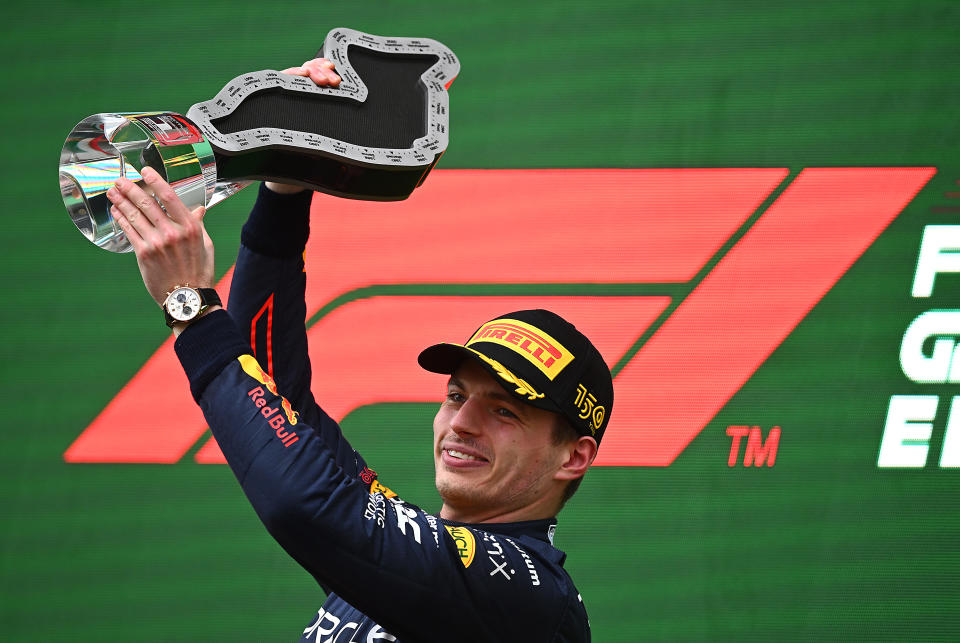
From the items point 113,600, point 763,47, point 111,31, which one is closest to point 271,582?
point 113,600

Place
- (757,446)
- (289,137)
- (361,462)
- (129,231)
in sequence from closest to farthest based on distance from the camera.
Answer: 1. (129,231)
2. (289,137)
3. (361,462)
4. (757,446)

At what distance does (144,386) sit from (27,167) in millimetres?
566

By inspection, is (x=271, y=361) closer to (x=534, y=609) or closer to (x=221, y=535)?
(x=534, y=609)

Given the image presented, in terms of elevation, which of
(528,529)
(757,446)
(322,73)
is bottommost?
(528,529)

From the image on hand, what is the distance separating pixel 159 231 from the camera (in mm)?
783

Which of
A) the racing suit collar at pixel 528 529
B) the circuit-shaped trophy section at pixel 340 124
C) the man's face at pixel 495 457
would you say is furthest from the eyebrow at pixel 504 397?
the circuit-shaped trophy section at pixel 340 124

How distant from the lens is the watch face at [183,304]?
80 centimetres

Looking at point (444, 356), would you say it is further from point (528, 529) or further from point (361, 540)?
point (361, 540)

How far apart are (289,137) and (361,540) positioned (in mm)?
402

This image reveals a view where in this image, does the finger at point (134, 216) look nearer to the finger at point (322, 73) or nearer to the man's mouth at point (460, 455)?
the finger at point (322, 73)

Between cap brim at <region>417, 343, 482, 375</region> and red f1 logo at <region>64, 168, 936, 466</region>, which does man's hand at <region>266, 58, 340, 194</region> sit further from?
red f1 logo at <region>64, 168, 936, 466</region>

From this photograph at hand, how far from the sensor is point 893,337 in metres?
1.96

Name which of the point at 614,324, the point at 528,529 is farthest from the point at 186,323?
the point at 614,324

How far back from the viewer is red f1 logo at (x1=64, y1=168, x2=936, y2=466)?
1984mm
